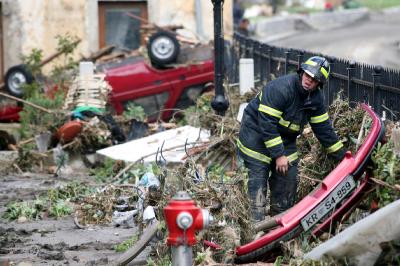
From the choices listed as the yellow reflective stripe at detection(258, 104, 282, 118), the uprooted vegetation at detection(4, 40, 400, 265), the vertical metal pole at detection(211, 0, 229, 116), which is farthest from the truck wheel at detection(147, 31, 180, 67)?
the yellow reflective stripe at detection(258, 104, 282, 118)

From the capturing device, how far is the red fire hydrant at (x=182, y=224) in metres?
6.77

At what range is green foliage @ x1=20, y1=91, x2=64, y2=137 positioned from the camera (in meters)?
16.3

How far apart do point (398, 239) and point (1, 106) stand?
1297 centimetres

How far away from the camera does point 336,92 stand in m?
12.3

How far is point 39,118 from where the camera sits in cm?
1667

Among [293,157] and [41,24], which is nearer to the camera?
[293,157]

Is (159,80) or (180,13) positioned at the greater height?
(180,13)

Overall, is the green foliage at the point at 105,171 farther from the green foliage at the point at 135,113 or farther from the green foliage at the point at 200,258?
the green foliage at the point at 200,258

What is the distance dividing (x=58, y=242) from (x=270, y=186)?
6.66 feet

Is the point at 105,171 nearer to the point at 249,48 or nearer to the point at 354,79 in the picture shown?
the point at 354,79

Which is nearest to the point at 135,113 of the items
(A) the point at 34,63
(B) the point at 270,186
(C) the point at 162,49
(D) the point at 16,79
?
(C) the point at 162,49

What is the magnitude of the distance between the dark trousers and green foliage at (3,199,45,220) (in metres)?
2.74

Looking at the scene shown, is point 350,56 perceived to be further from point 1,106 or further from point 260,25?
point 1,106

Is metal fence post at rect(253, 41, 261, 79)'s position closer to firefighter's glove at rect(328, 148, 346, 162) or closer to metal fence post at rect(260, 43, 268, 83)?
metal fence post at rect(260, 43, 268, 83)
